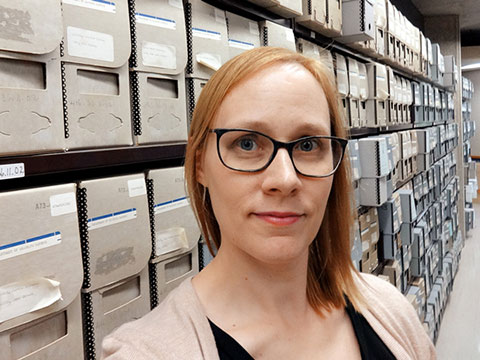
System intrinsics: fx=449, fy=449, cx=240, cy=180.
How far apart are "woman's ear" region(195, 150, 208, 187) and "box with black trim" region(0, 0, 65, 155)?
298 mm

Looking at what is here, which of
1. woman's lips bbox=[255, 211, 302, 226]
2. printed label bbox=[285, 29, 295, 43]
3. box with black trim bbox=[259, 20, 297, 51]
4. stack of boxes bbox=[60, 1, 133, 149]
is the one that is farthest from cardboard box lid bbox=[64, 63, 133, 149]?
printed label bbox=[285, 29, 295, 43]

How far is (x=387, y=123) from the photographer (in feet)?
9.46

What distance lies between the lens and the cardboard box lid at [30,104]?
796 mm

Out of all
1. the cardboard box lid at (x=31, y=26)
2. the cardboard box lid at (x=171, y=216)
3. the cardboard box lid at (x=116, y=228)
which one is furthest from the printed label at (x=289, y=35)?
the cardboard box lid at (x=31, y=26)

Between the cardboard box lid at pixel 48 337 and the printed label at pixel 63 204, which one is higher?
the printed label at pixel 63 204

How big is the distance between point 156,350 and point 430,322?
3.28m

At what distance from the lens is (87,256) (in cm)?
97

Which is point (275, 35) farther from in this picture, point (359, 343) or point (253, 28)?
point (359, 343)

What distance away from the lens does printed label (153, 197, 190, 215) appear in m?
1.16

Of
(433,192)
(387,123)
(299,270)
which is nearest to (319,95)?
(299,270)

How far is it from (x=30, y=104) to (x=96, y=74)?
0.65 ft

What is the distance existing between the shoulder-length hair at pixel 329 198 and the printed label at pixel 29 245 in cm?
28

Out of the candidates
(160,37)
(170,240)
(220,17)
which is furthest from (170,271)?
(220,17)

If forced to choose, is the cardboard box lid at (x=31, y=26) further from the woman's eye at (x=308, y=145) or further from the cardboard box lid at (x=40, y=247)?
the woman's eye at (x=308, y=145)
